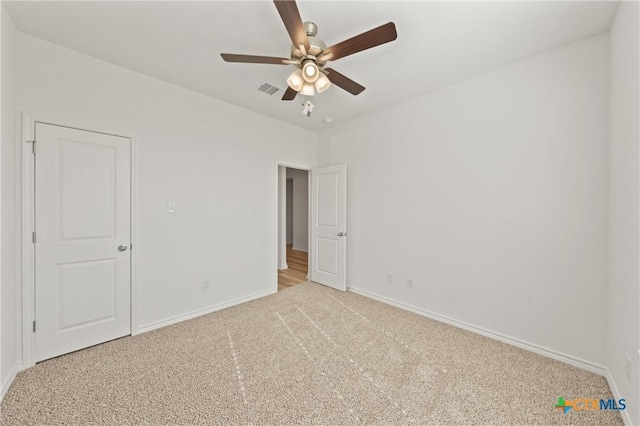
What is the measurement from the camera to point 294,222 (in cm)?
815

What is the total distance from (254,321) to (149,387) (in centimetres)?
115

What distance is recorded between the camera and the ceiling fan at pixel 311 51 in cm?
144

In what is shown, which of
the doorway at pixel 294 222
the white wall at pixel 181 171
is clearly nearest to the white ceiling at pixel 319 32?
the white wall at pixel 181 171

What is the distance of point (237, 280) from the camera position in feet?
11.0

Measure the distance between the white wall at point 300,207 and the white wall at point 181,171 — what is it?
12.8ft

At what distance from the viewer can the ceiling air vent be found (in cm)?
277

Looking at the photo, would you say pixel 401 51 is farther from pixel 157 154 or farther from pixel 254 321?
pixel 254 321

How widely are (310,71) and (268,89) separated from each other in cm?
128

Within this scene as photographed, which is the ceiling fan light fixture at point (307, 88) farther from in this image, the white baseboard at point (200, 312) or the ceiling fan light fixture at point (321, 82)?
the white baseboard at point (200, 312)

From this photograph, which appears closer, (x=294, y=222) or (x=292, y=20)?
(x=292, y=20)

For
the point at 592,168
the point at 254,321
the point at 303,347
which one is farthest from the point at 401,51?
the point at 254,321

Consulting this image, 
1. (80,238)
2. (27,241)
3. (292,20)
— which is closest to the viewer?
(292,20)

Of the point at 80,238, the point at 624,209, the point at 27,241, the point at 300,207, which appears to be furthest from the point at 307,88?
the point at 300,207

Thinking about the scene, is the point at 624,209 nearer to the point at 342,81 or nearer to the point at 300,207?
the point at 342,81
